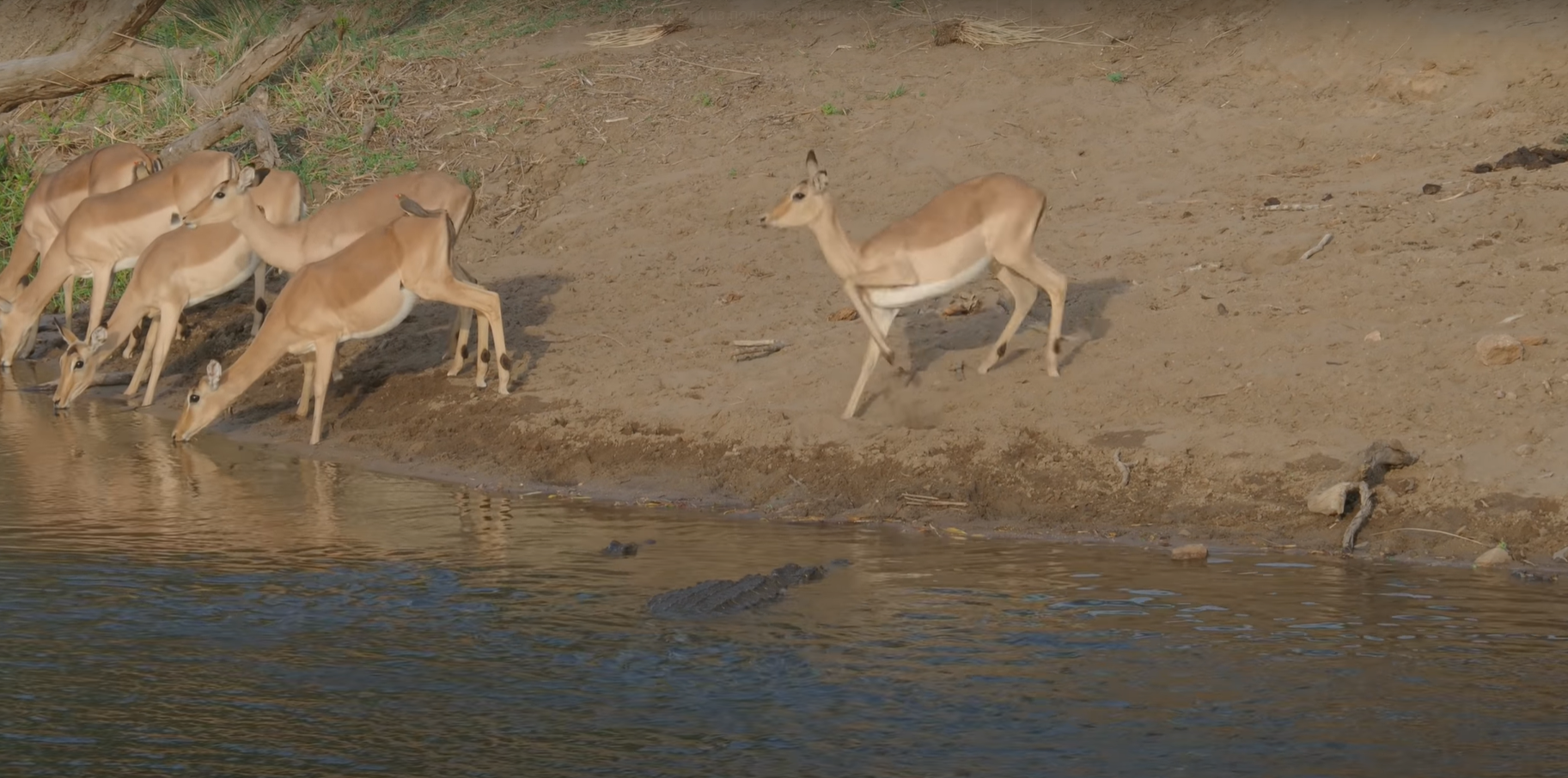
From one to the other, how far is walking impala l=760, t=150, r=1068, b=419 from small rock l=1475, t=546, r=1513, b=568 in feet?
8.64

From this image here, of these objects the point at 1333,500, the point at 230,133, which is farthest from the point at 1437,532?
the point at 230,133

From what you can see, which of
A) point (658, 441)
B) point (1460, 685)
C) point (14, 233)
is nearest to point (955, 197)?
point (658, 441)

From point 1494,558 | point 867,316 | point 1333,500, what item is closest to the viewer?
point 1494,558

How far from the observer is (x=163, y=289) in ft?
36.7

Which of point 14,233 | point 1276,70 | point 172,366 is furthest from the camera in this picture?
point 14,233

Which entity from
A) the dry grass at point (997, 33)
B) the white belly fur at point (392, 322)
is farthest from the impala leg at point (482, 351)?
the dry grass at point (997, 33)

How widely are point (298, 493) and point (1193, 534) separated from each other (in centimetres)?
418

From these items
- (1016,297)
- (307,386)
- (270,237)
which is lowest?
(307,386)

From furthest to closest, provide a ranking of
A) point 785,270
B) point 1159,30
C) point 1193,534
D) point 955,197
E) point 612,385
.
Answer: point 1159,30 → point 785,270 → point 612,385 → point 955,197 → point 1193,534

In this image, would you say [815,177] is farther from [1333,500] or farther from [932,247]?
[1333,500]

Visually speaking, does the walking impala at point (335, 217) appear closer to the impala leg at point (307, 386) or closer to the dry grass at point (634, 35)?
the impala leg at point (307, 386)

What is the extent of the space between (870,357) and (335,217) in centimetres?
421

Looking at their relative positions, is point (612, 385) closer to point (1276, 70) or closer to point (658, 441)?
point (658, 441)

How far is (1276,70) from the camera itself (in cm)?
1311
